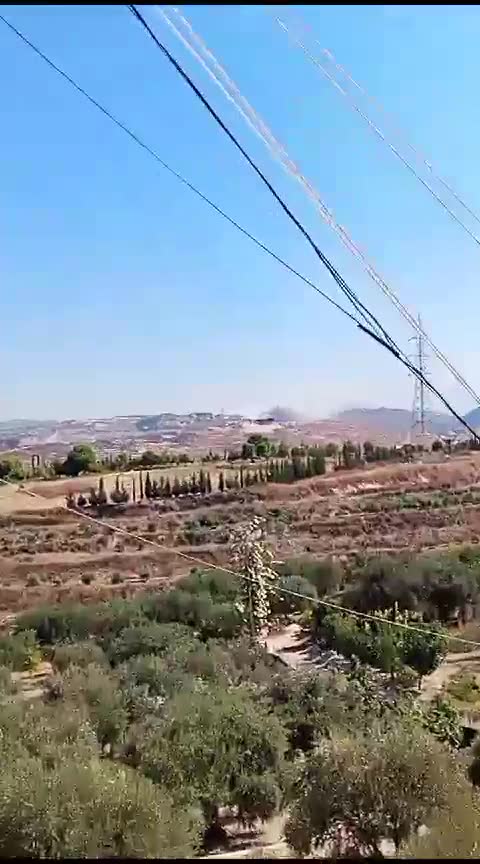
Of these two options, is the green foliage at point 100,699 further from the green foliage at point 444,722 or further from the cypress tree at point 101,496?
the cypress tree at point 101,496

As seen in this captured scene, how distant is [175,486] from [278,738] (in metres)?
37.3

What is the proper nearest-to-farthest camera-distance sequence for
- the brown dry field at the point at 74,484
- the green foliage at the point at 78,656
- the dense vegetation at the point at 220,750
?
the dense vegetation at the point at 220,750 → the green foliage at the point at 78,656 → the brown dry field at the point at 74,484

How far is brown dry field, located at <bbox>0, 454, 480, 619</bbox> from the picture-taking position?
29.6 metres

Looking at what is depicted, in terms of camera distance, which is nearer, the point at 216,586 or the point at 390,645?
the point at 390,645

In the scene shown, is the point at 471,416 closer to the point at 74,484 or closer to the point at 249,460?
the point at 74,484

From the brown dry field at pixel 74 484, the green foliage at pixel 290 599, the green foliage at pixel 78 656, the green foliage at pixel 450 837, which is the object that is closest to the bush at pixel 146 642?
the green foliage at pixel 78 656

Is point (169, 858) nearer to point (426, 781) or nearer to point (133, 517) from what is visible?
point (426, 781)

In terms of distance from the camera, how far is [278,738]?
9719mm

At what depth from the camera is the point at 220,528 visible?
1391 inches

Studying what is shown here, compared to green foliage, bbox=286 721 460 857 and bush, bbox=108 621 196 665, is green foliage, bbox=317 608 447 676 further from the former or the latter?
green foliage, bbox=286 721 460 857

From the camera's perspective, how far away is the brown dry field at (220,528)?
29562 millimetres

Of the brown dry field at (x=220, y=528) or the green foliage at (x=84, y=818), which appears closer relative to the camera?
the green foliage at (x=84, y=818)

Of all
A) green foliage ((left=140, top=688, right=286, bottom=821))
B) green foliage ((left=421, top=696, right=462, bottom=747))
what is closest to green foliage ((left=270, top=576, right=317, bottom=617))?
green foliage ((left=421, top=696, right=462, bottom=747))

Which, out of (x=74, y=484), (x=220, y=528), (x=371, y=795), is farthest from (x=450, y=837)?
(x=74, y=484)
